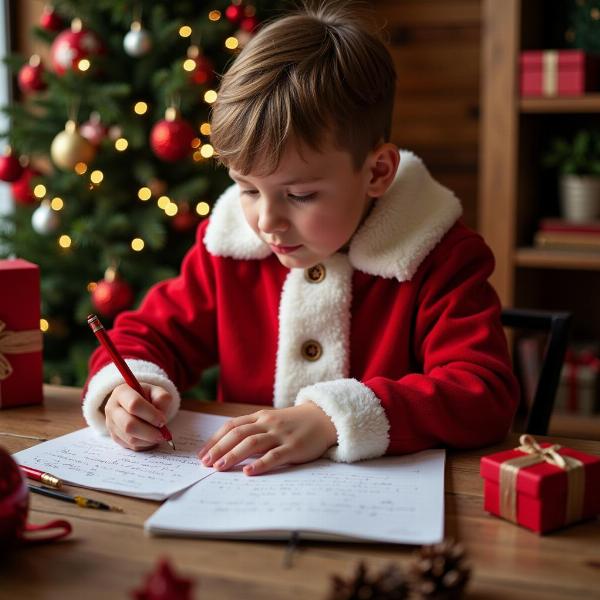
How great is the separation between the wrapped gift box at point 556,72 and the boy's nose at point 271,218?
1.48 m

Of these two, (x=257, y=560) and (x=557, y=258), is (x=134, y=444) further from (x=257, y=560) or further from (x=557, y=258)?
(x=557, y=258)

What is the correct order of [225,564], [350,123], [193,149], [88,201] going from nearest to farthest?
1. [225,564]
2. [350,123]
3. [193,149]
4. [88,201]

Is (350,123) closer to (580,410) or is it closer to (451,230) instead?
(451,230)

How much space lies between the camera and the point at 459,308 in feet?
3.85

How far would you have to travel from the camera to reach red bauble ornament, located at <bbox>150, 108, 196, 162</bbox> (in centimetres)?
204

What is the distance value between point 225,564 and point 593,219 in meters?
2.05

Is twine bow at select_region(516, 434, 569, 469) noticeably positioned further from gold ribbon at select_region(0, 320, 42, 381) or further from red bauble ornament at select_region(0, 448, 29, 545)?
gold ribbon at select_region(0, 320, 42, 381)

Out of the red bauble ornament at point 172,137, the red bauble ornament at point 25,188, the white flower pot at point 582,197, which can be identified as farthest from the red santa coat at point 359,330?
the white flower pot at point 582,197

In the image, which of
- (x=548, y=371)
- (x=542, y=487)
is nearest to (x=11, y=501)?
(x=542, y=487)

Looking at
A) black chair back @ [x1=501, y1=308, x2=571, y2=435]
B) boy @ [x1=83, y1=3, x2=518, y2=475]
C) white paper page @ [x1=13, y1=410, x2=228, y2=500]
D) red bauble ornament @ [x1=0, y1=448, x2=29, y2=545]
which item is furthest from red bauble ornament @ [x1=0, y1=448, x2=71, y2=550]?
black chair back @ [x1=501, y1=308, x2=571, y2=435]

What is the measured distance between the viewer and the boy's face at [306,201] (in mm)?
1106

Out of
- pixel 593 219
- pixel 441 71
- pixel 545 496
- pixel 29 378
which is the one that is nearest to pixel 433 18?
pixel 441 71

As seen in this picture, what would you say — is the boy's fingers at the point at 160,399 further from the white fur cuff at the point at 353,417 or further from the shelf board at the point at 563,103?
the shelf board at the point at 563,103

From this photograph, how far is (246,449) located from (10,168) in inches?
58.9
